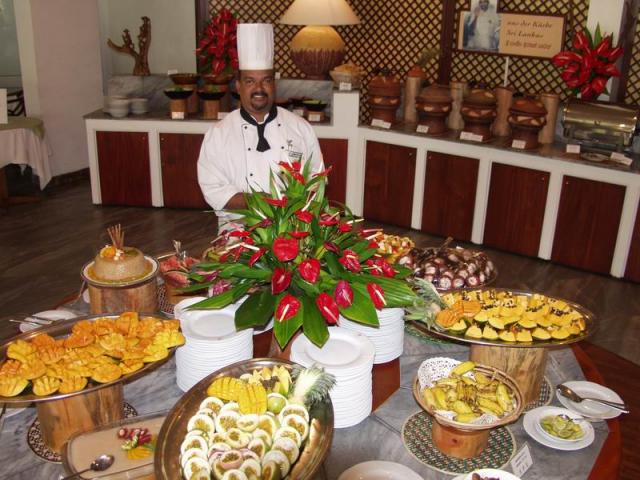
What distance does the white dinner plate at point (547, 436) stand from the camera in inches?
68.3

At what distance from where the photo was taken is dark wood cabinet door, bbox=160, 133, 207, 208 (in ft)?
19.1

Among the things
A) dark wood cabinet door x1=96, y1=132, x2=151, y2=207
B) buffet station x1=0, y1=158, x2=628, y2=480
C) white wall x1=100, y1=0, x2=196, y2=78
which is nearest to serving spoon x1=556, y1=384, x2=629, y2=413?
buffet station x1=0, y1=158, x2=628, y2=480

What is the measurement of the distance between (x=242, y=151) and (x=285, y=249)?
1.60m

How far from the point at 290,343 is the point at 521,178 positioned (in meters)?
3.51

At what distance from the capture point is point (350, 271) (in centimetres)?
192

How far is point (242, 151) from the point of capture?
127 inches

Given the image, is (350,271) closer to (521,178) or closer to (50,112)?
(521,178)

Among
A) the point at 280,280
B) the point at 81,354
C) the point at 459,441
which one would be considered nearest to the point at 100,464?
the point at 81,354

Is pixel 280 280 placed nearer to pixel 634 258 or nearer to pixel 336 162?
pixel 634 258

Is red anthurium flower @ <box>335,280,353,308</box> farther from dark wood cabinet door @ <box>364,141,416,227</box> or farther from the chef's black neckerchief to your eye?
dark wood cabinet door @ <box>364,141,416,227</box>

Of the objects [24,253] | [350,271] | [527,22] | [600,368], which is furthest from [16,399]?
[527,22]

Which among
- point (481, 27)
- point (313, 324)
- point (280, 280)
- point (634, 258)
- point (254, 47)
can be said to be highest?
point (481, 27)

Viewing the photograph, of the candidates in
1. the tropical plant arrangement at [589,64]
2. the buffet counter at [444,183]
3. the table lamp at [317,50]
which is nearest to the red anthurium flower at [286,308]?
the buffet counter at [444,183]

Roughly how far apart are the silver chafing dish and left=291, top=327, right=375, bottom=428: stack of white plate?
3.50m
